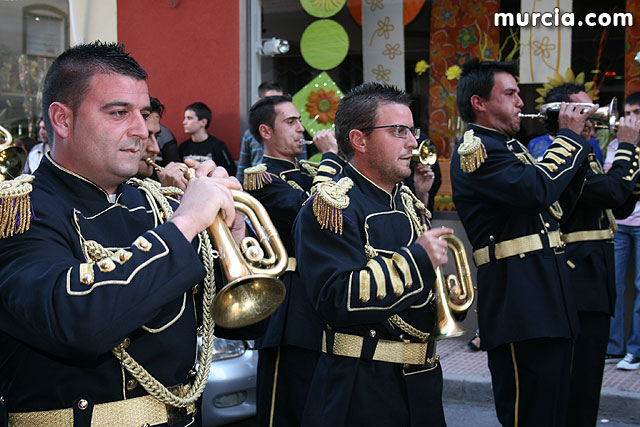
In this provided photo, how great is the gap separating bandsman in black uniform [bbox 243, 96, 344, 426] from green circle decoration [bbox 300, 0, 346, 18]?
9.83 feet

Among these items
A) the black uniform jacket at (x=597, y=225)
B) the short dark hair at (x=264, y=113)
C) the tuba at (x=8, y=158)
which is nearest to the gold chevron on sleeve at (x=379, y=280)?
the tuba at (x=8, y=158)

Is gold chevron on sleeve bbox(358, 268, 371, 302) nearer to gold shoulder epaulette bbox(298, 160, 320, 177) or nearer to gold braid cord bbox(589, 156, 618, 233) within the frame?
gold shoulder epaulette bbox(298, 160, 320, 177)

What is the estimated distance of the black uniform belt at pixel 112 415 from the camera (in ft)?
6.44

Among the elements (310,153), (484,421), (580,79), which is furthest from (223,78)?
(484,421)

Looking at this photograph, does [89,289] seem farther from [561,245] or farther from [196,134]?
[196,134]

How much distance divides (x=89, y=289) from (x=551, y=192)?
270 centimetres

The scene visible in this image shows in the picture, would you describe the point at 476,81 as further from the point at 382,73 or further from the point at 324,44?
the point at 324,44

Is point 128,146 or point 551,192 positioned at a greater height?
point 128,146

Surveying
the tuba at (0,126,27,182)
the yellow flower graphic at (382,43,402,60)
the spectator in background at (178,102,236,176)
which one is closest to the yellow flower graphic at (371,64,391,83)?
the yellow flower graphic at (382,43,402,60)

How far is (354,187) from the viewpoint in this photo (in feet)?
10.2

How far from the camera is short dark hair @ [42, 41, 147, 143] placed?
6.89ft

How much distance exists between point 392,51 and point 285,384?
4.40 metres

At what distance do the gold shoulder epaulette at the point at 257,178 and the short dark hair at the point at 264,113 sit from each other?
0.50 m

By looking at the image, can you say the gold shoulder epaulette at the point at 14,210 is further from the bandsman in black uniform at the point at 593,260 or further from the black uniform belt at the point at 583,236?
the black uniform belt at the point at 583,236
